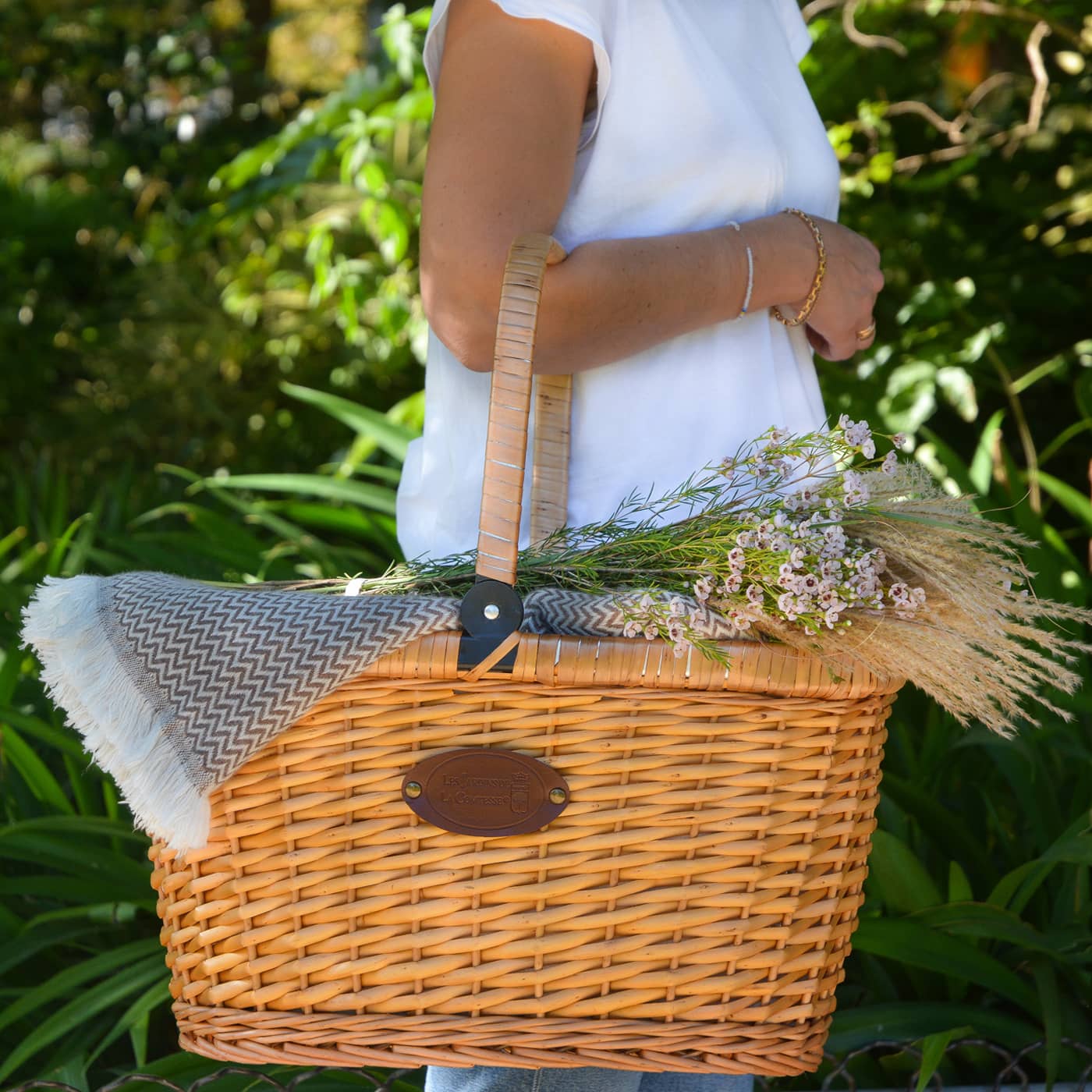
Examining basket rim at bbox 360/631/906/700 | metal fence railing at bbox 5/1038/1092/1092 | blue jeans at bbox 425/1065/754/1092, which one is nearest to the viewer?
basket rim at bbox 360/631/906/700

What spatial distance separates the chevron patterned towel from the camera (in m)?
0.76

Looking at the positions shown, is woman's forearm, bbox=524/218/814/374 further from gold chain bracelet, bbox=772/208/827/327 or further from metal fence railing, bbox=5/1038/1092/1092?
metal fence railing, bbox=5/1038/1092/1092

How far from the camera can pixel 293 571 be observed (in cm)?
217

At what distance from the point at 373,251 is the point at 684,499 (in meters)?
2.77

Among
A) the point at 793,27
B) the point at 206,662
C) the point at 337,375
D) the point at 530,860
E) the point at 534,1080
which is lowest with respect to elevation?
the point at 337,375

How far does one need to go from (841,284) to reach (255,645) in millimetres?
527

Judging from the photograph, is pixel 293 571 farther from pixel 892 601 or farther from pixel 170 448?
pixel 170 448

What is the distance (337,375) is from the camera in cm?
391

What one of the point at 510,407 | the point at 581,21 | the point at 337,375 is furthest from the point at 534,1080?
the point at 337,375

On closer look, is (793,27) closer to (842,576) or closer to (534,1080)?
(842,576)

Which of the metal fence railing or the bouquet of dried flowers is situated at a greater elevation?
the bouquet of dried flowers

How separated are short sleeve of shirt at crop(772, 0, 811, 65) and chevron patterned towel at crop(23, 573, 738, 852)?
639 millimetres

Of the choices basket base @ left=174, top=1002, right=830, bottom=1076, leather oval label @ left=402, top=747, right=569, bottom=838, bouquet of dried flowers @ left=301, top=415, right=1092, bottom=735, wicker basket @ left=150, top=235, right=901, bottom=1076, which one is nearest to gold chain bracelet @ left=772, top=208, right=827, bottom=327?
bouquet of dried flowers @ left=301, top=415, right=1092, bottom=735

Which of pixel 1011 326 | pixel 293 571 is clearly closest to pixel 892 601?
pixel 293 571
